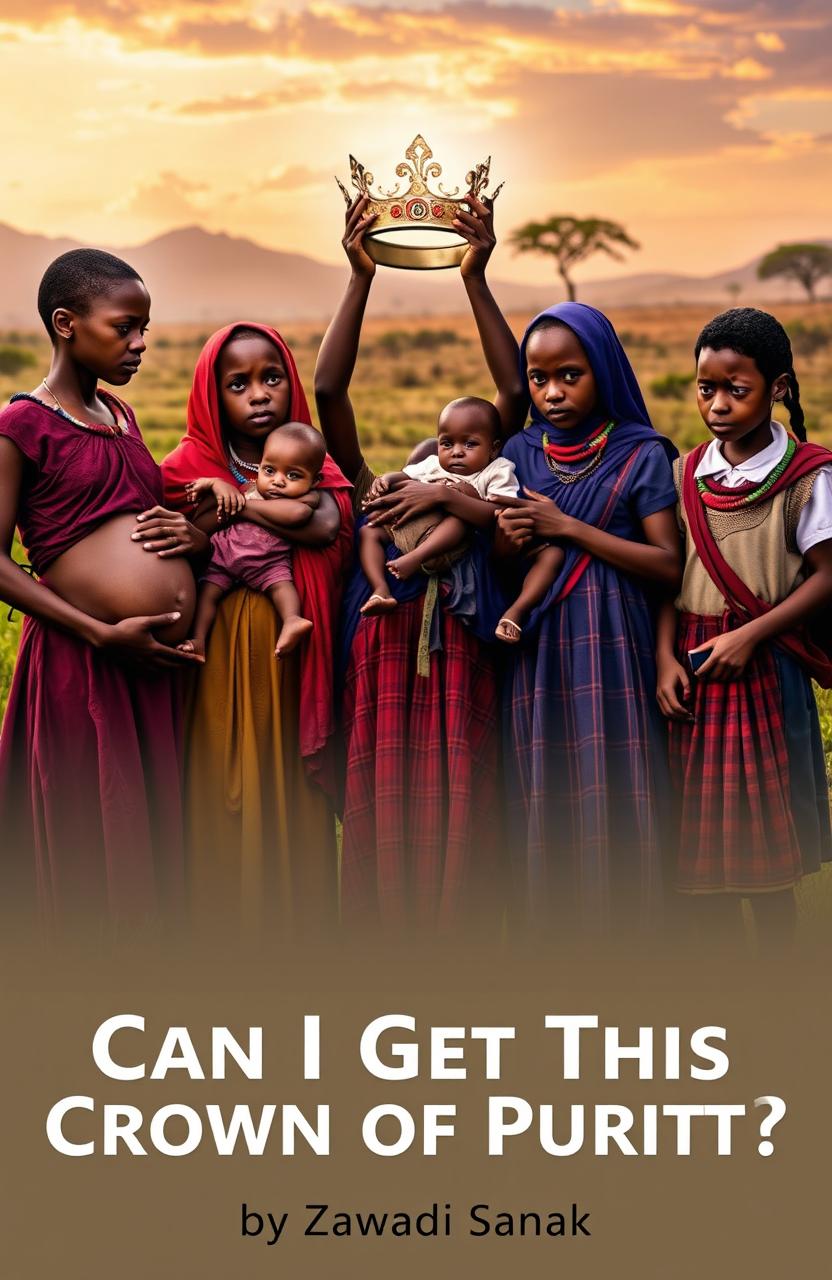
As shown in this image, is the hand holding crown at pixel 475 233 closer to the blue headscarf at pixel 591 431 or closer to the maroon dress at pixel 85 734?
the blue headscarf at pixel 591 431

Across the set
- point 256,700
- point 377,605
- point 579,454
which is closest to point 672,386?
point 579,454

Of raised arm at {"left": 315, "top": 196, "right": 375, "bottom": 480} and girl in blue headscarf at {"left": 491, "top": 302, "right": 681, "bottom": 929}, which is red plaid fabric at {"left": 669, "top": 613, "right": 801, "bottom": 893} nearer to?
girl in blue headscarf at {"left": 491, "top": 302, "right": 681, "bottom": 929}

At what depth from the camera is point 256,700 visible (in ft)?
16.1

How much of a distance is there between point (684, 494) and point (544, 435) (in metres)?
0.49

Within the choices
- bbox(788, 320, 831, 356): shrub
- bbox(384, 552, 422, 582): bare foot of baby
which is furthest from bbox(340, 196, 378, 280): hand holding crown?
bbox(788, 320, 831, 356): shrub

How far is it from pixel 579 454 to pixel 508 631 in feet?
2.09

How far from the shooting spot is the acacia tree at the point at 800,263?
146 feet

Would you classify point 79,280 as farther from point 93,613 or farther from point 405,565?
point 405,565

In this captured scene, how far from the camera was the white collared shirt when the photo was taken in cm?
464

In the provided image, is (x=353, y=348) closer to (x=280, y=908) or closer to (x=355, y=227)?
(x=355, y=227)

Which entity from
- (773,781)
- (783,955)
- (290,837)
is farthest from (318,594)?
(783,955)

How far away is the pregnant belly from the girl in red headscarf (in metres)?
0.22

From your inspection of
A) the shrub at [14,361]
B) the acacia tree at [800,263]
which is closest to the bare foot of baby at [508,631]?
the shrub at [14,361]

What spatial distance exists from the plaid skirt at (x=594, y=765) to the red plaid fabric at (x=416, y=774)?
16 cm
